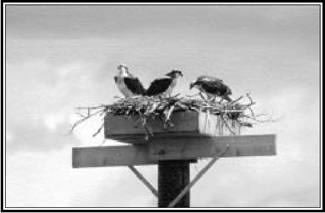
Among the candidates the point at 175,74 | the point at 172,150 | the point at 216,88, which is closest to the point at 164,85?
the point at 175,74

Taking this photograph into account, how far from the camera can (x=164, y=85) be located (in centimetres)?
623

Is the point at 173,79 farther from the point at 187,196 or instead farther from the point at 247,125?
the point at 187,196

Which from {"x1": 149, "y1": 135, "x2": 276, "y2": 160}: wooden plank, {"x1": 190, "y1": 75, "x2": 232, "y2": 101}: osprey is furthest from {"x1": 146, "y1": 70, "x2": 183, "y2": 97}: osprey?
{"x1": 149, "y1": 135, "x2": 276, "y2": 160}: wooden plank

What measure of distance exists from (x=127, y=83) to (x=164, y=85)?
508 mm

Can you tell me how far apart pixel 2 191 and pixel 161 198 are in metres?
1.09

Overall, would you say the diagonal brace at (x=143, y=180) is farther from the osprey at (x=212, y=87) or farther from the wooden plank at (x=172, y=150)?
the osprey at (x=212, y=87)

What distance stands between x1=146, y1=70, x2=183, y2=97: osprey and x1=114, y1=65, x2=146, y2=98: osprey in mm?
203

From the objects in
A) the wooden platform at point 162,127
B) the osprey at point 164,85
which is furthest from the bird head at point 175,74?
the wooden platform at point 162,127

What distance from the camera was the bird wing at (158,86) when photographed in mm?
6033

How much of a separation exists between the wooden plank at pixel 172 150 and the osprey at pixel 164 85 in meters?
1.23

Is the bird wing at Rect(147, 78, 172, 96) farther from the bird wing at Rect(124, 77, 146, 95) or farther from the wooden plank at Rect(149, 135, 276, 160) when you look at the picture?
the wooden plank at Rect(149, 135, 276, 160)

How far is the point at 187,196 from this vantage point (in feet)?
14.0

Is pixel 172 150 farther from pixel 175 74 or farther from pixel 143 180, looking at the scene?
pixel 175 74

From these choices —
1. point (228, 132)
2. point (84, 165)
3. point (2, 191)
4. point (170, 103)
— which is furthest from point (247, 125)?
point (2, 191)
